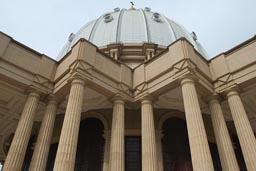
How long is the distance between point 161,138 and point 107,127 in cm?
443

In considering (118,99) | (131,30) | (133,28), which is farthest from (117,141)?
(133,28)

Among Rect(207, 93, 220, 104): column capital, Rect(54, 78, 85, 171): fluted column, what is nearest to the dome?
Rect(207, 93, 220, 104): column capital

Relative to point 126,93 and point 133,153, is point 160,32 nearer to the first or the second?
point 126,93


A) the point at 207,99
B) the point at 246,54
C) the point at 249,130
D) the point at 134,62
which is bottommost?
the point at 249,130

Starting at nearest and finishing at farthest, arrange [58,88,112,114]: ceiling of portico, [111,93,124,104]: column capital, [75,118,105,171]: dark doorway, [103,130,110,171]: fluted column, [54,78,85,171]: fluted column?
1. [54,78,85,171]: fluted column
2. [111,93,124,104]: column capital
3. [103,130,110,171]: fluted column
4. [58,88,112,114]: ceiling of portico
5. [75,118,105,171]: dark doorway

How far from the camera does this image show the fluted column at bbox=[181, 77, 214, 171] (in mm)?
11773

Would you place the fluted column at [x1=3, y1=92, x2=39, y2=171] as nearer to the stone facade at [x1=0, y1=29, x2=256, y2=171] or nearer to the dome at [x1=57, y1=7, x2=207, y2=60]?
the stone facade at [x1=0, y1=29, x2=256, y2=171]

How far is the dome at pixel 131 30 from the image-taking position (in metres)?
29.0

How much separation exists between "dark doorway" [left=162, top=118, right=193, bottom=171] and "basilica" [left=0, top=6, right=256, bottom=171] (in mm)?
77

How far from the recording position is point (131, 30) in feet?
99.2

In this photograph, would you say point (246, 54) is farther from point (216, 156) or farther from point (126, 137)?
point (126, 137)

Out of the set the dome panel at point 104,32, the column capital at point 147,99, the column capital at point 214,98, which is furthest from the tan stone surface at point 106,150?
the dome panel at point 104,32

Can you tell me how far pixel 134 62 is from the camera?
25.8m

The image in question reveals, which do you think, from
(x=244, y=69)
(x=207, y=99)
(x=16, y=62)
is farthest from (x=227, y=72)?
(x=16, y=62)
